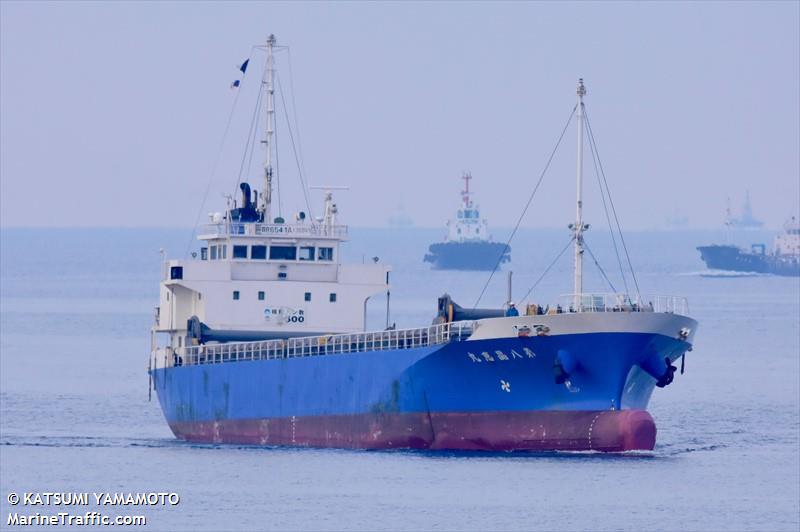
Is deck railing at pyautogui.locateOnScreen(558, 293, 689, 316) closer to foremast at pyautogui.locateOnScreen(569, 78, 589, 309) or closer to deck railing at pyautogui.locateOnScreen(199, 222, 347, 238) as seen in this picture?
foremast at pyautogui.locateOnScreen(569, 78, 589, 309)

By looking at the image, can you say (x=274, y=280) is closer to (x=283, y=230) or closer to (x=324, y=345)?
(x=283, y=230)

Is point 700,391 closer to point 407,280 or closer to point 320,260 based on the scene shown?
point 320,260

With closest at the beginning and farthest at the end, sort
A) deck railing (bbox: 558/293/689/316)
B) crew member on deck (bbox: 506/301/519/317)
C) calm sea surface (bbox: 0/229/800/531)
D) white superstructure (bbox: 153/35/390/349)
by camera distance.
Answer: calm sea surface (bbox: 0/229/800/531) < deck railing (bbox: 558/293/689/316) < crew member on deck (bbox: 506/301/519/317) < white superstructure (bbox: 153/35/390/349)

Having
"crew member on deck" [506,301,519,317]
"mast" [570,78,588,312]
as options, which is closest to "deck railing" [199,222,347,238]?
"crew member on deck" [506,301,519,317]

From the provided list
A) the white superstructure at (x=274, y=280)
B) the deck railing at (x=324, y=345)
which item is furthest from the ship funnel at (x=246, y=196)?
the deck railing at (x=324, y=345)

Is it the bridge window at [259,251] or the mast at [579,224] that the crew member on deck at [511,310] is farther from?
the bridge window at [259,251]

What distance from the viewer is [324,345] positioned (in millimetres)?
53438

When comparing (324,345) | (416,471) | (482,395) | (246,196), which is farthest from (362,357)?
(246,196)

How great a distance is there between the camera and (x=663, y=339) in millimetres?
48250

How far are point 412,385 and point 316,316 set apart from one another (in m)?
7.57

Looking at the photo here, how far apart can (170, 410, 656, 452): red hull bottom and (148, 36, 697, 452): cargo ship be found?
31mm

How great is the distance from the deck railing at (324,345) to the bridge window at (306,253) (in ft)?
9.67

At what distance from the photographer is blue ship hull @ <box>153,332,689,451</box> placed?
4778 cm

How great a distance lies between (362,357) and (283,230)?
715cm
